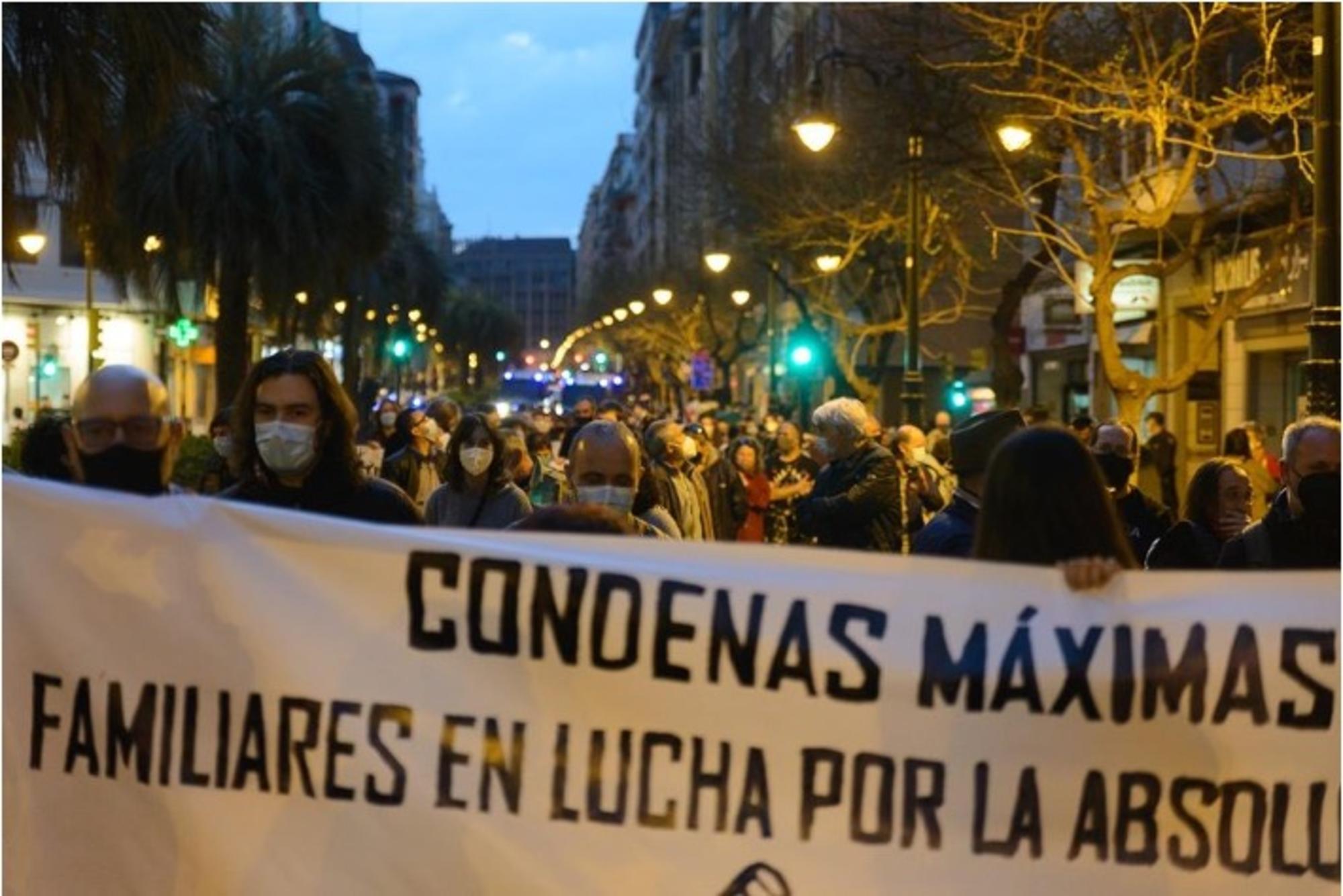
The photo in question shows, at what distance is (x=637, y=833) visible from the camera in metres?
4.10

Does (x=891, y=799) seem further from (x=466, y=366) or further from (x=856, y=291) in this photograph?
(x=466, y=366)

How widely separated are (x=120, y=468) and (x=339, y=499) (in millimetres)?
992

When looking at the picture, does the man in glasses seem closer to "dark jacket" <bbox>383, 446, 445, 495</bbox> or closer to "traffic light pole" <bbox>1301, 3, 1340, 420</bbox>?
"traffic light pole" <bbox>1301, 3, 1340, 420</bbox>

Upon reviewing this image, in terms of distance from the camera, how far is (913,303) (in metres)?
23.9

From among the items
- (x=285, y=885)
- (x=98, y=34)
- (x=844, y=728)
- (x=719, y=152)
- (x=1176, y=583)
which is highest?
(x=719, y=152)

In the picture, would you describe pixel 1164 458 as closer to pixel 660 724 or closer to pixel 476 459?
pixel 476 459

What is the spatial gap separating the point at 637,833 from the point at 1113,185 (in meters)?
23.6

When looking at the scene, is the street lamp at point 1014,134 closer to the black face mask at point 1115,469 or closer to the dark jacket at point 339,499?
the black face mask at point 1115,469

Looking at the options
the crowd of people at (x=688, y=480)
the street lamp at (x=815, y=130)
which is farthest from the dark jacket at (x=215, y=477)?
the street lamp at (x=815, y=130)

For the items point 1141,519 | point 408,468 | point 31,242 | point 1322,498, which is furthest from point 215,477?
point 31,242

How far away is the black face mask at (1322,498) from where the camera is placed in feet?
20.9

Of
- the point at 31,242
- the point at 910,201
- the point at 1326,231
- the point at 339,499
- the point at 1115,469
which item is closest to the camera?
the point at 339,499

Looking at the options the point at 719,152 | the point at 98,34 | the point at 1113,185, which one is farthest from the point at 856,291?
the point at 98,34

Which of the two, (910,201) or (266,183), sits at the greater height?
(266,183)
